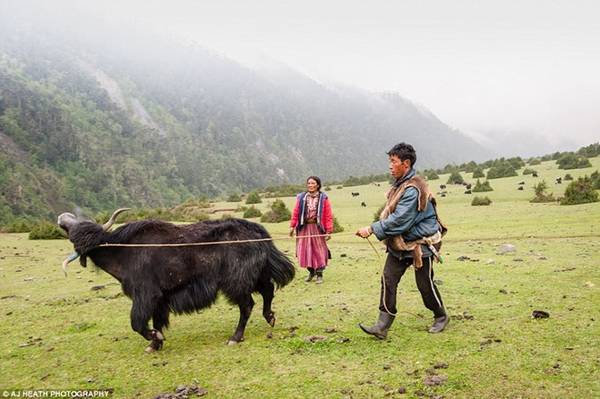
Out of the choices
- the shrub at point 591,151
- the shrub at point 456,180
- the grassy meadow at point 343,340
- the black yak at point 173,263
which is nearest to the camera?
the grassy meadow at point 343,340

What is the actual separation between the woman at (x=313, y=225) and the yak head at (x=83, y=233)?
416 cm

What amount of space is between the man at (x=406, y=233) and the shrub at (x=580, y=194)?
48.2 feet

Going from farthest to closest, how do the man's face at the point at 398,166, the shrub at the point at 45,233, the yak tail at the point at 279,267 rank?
the shrub at the point at 45,233 → the yak tail at the point at 279,267 → the man's face at the point at 398,166

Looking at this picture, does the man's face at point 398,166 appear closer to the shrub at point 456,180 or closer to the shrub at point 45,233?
the shrub at point 45,233

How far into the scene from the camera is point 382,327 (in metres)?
5.14

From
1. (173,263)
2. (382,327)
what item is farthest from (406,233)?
(173,263)

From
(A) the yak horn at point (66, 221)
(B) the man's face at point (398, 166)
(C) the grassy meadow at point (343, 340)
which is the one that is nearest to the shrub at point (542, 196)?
(C) the grassy meadow at point (343, 340)

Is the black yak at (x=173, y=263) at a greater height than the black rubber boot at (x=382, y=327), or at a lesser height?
greater

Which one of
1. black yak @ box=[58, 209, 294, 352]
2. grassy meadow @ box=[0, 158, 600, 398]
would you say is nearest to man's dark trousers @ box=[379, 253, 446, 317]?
grassy meadow @ box=[0, 158, 600, 398]

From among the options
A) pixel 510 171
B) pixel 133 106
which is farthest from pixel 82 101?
pixel 510 171

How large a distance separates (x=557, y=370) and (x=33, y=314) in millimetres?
6930

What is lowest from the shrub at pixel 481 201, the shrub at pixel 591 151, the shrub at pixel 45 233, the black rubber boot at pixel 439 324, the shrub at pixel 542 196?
the shrub at pixel 45 233

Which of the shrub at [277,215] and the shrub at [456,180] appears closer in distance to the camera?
the shrub at [277,215]

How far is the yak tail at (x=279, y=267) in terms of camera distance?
19.6ft
